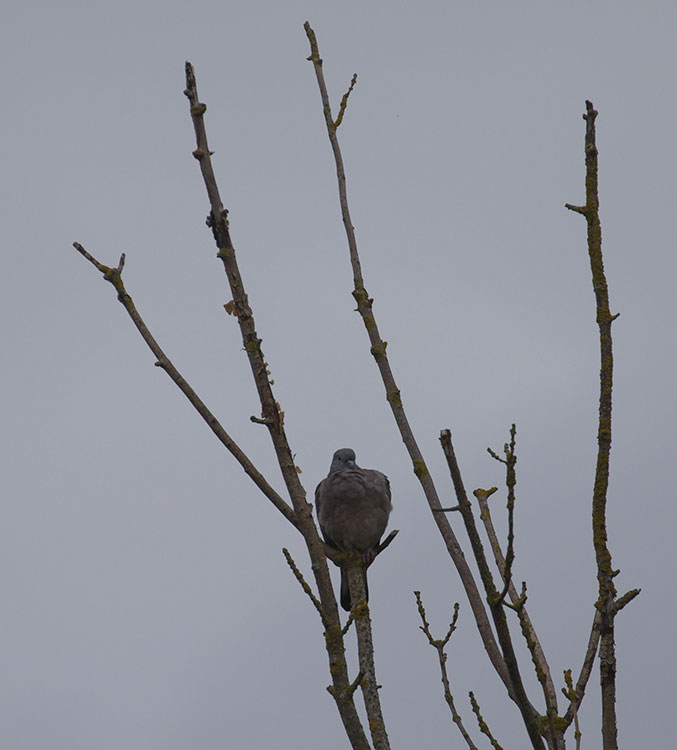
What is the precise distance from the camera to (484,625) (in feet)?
11.5

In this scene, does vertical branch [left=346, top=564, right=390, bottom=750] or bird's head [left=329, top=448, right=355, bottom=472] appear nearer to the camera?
vertical branch [left=346, top=564, right=390, bottom=750]

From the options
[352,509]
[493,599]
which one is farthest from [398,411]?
[352,509]

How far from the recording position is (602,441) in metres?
2.65

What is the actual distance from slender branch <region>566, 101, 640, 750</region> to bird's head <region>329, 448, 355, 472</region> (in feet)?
19.6

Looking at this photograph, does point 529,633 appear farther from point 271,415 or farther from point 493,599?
point 271,415

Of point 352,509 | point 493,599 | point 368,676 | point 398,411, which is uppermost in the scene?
point 352,509

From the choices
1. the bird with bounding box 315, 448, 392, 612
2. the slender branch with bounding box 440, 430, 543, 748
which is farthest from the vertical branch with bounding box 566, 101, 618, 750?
the bird with bounding box 315, 448, 392, 612

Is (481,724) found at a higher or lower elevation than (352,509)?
lower

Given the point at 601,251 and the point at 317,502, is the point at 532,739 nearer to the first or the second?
the point at 601,251

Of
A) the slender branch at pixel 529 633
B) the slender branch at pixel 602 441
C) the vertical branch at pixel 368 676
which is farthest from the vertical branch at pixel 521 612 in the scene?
the vertical branch at pixel 368 676

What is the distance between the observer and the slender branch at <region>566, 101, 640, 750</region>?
256 cm

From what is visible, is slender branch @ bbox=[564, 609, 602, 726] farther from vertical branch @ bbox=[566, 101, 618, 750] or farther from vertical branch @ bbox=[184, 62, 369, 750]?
vertical branch @ bbox=[184, 62, 369, 750]

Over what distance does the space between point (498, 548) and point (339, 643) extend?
30.5 inches

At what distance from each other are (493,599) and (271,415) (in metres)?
1.00
